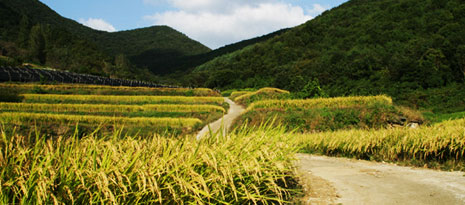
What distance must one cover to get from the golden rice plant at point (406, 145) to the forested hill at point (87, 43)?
225 ft

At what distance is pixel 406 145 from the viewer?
807 centimetres

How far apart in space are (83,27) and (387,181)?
17917cm

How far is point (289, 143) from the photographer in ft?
→ 18.0

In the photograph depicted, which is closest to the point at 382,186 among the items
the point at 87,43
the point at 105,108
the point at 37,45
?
the point at 105,108

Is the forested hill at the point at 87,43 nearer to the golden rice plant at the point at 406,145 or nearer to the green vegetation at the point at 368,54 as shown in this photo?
the green vegetation at the point at 368,54

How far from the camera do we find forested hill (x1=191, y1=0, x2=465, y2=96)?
37.9 m

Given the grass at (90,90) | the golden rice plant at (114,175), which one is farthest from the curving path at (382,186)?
the grass at (90,90)

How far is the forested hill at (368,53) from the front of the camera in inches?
1494

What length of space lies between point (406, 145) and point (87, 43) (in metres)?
109

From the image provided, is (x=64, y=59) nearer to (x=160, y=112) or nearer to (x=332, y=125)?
(x=160, y=112)

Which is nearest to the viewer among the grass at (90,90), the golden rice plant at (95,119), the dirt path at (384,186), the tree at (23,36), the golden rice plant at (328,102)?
the dirt path at (384,186)

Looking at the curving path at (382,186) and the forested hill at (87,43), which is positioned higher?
the forested hill at (87,43)

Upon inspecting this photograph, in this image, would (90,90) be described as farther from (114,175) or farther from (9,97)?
(114,175)

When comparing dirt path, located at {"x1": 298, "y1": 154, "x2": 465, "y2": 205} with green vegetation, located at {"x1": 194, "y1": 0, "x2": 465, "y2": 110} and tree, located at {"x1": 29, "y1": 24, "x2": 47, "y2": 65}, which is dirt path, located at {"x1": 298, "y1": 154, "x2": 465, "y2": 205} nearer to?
green vegetation, located at {"x1": 194, "y1": 0, "x2": 465, "y2": 110}
